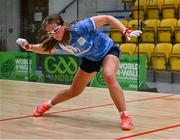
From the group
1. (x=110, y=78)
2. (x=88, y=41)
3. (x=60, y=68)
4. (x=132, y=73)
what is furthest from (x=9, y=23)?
(x=110, y=78)

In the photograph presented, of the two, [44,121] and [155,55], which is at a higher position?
[155,55]

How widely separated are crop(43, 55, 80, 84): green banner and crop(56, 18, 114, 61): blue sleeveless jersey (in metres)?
4.38

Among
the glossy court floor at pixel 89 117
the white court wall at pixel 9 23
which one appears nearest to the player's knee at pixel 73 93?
the glossy court floor at pixel 89 117

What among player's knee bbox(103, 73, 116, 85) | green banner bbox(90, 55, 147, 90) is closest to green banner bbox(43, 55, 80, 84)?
green banner bbox(90, 55, 147, 90)

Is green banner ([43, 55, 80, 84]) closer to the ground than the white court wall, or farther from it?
closer to the ground

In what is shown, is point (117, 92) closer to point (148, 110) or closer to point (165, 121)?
point (165, 121)

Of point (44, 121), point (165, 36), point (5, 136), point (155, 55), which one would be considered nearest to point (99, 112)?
point (44, 121)

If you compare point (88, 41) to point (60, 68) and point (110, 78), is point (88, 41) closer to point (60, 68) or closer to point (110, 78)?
point (110, 78)


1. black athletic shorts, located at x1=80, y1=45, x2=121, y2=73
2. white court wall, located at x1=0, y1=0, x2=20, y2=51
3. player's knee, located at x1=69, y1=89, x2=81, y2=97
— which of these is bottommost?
player's knee, located at x1=69, y1=89, x2=81, y2=97

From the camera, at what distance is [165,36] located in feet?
30.4

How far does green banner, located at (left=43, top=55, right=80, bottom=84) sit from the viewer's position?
8789 mm

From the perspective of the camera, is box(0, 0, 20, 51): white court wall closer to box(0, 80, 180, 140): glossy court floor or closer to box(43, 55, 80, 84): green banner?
box(43, 55, 80, 84): green banner

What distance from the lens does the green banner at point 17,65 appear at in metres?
9.59

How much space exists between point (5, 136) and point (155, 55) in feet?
17.5
